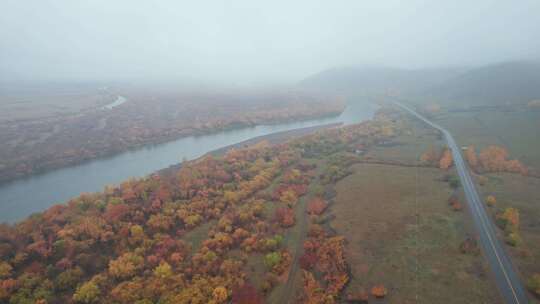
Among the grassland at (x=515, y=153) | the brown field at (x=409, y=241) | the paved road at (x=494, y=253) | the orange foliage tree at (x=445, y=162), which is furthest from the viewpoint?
the orange foliage tree at (x=445, y=162)

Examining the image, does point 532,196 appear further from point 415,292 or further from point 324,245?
point 324,245

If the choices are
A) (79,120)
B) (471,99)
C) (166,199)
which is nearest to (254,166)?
(166,199)

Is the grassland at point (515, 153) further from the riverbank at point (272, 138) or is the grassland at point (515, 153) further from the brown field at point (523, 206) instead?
the riverbank at point (272, 138)

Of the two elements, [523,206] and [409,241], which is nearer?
[409,241]

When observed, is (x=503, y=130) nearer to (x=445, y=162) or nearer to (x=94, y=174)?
(x=445, y=162)

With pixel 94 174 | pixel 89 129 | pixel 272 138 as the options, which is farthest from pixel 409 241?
pixel 89 129

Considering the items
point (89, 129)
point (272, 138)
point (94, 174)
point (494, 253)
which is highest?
point (89, 129)

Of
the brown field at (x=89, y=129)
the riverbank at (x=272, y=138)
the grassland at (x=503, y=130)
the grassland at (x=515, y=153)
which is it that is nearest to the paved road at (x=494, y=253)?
the grassland at (x=515, y=153)

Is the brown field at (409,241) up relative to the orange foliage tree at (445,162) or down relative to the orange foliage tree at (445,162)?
down
